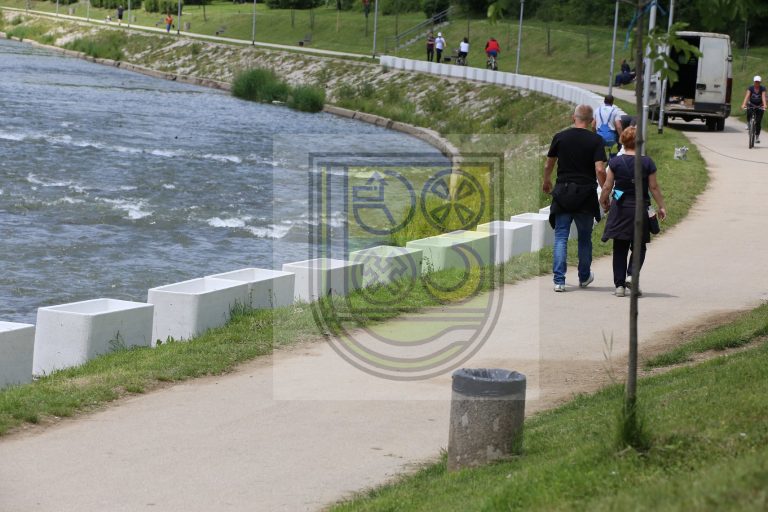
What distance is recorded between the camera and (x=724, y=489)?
5219mm

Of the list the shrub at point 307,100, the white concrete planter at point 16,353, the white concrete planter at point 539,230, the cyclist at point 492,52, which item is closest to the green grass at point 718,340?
the white concrete planter at point 16,353

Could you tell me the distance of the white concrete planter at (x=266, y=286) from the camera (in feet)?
39.4

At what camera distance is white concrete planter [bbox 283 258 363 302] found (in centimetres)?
1268

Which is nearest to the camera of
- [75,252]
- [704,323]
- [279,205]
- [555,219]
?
[704,323]

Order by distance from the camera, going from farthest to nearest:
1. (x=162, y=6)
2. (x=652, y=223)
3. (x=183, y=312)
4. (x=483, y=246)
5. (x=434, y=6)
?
1. (x=162, y=6)
2. (x=434, y=6)
3. (x=483, y=246)
4. (x=652, y=223)
5. (x=183, y=312)

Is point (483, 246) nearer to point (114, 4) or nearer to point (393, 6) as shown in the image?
point (393, 6)

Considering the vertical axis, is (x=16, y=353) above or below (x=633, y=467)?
below

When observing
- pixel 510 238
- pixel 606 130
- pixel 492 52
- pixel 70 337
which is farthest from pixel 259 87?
pixel 70 337

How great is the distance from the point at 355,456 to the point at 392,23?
76474mm

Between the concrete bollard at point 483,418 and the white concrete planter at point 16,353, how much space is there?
4092mm

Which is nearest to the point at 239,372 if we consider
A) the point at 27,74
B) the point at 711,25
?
the point at 711,25

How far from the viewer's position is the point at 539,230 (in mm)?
16359

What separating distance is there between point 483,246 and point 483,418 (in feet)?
26.8

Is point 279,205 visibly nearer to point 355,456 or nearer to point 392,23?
point 355,456
